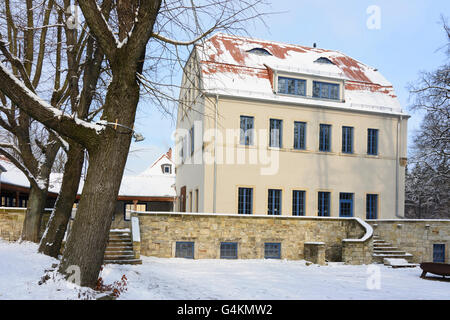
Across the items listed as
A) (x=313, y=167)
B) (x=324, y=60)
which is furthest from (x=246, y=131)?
(x=324, y=60)

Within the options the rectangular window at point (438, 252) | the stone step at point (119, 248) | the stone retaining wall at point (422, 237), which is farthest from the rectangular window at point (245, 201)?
the rectangular window at point (438, 252)

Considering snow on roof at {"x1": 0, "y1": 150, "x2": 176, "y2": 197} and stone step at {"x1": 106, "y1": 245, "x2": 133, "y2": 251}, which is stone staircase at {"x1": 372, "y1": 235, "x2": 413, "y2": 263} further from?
snow on roof at {"x1": 0, "y1": 150, "x2": 176, "y2": 197}

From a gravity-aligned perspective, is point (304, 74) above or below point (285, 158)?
above

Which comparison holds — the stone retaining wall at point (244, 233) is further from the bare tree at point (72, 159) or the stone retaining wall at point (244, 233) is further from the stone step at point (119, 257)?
the bare tree at point (72, 159)

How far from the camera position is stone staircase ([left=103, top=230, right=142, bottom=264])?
15011 millimetres

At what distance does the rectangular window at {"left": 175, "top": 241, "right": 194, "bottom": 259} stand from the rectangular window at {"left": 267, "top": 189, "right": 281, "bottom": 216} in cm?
559

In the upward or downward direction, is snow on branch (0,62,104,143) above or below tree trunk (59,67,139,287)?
above

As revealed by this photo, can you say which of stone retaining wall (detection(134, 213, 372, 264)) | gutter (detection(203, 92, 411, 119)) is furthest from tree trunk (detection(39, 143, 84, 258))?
gutter (detection(203, 92, 411, 119))

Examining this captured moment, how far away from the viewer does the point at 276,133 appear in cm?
2220

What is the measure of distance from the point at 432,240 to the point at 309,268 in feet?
23.1

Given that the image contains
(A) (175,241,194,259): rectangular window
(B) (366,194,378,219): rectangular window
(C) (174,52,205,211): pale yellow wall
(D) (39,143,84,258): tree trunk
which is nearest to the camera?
(D) (39,143,84,258): tree trunk
